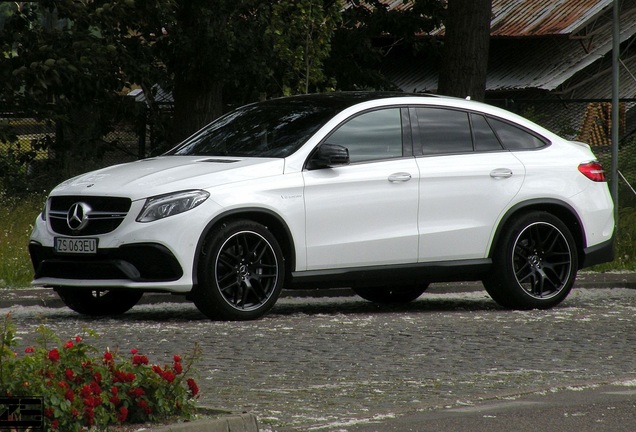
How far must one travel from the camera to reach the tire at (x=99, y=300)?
38.1ft

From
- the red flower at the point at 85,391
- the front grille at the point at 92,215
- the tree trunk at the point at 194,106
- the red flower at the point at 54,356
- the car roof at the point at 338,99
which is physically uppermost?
the tree trunk at the point at 194,106

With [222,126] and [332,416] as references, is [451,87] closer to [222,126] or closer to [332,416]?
[222,126]

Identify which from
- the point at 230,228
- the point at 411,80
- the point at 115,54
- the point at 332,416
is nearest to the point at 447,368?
the point at 332,416

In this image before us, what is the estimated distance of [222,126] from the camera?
484 inches

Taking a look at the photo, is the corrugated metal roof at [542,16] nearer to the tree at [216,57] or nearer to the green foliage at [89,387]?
the tree at [216,57]

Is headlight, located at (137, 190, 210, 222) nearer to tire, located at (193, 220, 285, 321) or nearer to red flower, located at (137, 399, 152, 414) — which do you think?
tire, located at (193, 220, 285, 321)

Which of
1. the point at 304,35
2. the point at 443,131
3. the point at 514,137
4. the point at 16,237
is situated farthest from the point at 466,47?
the point at 443,131

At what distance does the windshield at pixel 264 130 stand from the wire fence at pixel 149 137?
7.48 metres

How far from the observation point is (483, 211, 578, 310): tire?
39.4ft

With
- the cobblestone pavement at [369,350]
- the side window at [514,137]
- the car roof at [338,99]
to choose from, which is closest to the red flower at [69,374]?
the cobblestone pavement at [369,350]

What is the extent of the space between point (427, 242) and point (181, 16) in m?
11.8

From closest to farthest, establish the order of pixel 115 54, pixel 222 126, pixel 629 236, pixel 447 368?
pixel 447 368 < pixel 222 126 < pixel 629 236 < pixel 115 54

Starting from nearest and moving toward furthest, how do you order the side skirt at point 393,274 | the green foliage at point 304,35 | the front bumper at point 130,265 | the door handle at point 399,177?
the front bumper at point 130,265 → the side skirt at point 393,274 → the door handle at point 399,177 → the green foliage at point 304,35

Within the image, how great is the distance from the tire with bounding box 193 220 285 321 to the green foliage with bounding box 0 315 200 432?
4.05 meters
